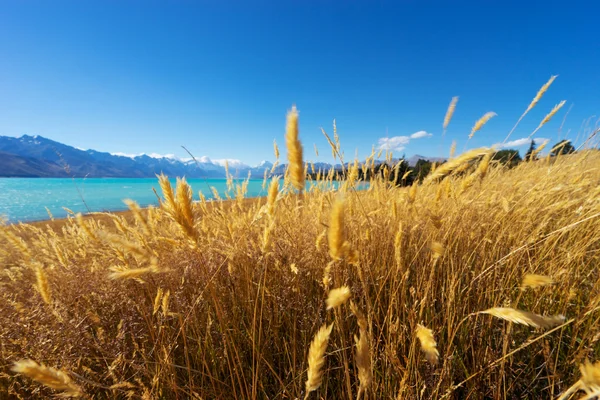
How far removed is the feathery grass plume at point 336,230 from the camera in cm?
57

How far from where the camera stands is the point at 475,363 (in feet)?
3.51

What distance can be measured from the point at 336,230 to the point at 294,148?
0.28 m

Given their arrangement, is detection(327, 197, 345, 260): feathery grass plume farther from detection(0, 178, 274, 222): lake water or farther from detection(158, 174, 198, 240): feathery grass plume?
detection(0, 178, 274, 222): lake water

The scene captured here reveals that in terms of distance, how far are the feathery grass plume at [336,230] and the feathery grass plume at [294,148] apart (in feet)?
0.58

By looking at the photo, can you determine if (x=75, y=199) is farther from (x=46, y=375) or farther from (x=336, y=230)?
(x=336, y=230)

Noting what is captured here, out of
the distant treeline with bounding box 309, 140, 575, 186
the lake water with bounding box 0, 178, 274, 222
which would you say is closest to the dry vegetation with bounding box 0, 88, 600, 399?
the distant treeline with bounding box 309, 140, 575, 186

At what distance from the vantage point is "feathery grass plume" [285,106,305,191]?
0.73 metres

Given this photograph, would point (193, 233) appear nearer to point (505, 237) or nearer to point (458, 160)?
point (458, 160)

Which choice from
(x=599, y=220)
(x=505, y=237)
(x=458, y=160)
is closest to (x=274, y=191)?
(x=458, y=160)

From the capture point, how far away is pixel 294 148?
727mm

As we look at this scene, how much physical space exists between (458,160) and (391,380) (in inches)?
36.5

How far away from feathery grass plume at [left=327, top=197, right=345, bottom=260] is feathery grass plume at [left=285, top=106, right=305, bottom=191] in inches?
7.0

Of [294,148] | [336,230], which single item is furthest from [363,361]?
[294,148]

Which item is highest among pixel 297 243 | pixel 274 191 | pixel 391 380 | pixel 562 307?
pixel 274 191
